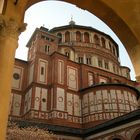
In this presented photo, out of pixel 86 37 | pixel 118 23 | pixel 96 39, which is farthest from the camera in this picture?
pixel 96 39

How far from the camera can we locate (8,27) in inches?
142

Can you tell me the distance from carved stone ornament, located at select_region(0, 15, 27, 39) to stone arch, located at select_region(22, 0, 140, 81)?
1.61m

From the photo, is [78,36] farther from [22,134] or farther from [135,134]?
[22,134]

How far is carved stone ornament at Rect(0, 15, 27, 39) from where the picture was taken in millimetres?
3594

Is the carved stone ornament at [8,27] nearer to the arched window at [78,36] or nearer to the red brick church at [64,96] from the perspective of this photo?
the red brick church at [64,96]

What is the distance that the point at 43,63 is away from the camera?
1188 inches

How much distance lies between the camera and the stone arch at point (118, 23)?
4949 millimetres

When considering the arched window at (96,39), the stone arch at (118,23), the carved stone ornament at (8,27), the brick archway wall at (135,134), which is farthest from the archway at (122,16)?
the arched window at (96,39)

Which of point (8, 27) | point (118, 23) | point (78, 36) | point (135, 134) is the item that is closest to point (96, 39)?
point (78, 36)

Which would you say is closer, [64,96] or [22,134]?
[22,134]

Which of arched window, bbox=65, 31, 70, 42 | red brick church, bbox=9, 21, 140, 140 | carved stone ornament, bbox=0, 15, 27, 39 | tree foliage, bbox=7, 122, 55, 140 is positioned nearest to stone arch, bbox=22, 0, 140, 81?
carved stone ornament, bbox=0, 15, 27, 39

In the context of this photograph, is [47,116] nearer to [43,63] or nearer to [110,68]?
[43,63]

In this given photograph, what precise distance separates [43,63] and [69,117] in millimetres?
7627

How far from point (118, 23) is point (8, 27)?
8.38 ft
